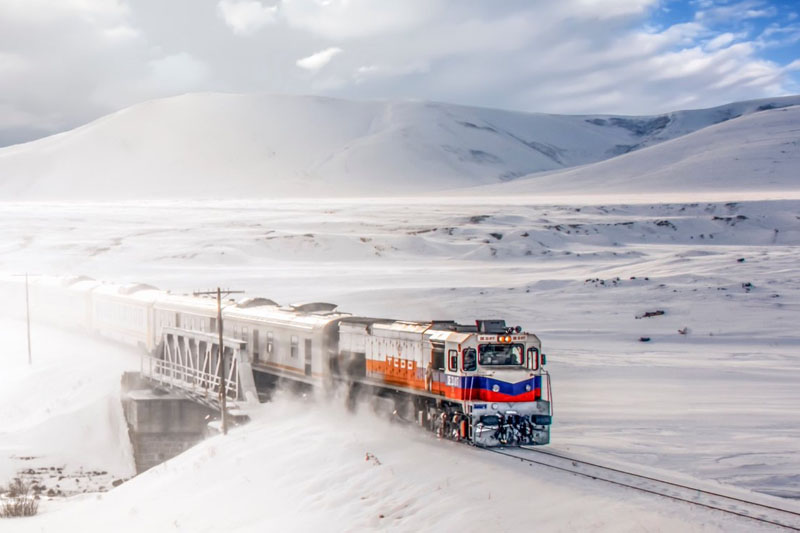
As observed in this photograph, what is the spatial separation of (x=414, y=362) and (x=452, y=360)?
2.21 metres

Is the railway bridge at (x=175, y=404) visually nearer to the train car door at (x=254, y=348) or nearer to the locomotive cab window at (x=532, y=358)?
the train car door at (x=254, y=348)

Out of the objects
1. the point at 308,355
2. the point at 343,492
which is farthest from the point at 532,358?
the point at 308,355

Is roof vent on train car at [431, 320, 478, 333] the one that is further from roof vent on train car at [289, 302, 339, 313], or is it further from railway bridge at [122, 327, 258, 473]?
railway bridge at [122, 327, 258, 473]

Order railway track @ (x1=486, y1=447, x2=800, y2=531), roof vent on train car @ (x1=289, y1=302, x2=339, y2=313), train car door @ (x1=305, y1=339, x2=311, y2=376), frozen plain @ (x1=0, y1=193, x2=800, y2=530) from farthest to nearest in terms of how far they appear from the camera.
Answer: roof vent on train car @ (x1=289, y1=302, x2=339, y2=313)
train car door @ (x1=305, y1=339, x2=311, y2=376)
frozen plain @ (x1=0, y1=193, x2=800, y2=530)
railway track @ (x1=486, y1=447, x2=800, y2=531)

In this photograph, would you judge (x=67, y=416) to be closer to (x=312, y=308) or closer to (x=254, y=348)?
(x=254, y=348)

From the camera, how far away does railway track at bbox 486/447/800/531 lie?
17.0 m

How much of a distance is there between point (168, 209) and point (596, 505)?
124m

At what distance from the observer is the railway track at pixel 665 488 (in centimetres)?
1697

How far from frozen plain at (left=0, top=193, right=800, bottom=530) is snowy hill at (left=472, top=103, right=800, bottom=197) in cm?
3403

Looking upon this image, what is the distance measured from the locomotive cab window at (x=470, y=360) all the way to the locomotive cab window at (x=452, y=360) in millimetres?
279

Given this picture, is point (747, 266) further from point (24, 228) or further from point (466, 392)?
point (24, 228)

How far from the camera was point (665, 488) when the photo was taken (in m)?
19.0

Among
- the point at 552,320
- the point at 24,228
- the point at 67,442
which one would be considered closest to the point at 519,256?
the point at 552,320

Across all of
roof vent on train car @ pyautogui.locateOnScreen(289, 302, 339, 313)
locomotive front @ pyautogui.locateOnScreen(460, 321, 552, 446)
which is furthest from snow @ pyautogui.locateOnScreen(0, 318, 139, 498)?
locomotive front @ pyautogui.locateOnScreen(460, 321, 552, 446)
